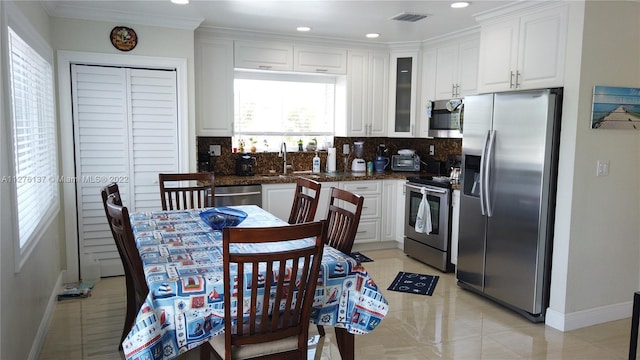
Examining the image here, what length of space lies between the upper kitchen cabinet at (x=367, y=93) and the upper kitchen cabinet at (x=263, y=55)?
2.52 feet

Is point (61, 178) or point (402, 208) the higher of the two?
point (61, 178)

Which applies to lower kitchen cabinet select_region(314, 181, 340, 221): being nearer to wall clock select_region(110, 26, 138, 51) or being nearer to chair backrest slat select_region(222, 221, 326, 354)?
wall clock select_region(110, 26, 138, 51)

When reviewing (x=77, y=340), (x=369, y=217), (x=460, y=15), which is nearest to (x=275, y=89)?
(x=369, y=217)

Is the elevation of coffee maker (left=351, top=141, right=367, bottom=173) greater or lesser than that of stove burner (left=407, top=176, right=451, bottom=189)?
greater

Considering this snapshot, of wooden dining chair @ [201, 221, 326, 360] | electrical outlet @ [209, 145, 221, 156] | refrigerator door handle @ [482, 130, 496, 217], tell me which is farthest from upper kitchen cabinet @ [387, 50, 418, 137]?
wooden dining chair @ [201, 221, 326, 360]

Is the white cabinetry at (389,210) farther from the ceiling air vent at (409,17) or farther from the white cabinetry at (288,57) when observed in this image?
the ceiling air vent at (409,17)

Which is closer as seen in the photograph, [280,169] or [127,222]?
[127,222]

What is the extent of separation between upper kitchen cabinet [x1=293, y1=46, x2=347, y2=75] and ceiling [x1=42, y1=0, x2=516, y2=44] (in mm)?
369

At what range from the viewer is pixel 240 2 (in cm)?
374

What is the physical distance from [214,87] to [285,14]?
1.14 meters

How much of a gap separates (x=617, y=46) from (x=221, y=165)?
380 centimetres

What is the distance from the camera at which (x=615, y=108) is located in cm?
331

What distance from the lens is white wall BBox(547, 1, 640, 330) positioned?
322 centimetres

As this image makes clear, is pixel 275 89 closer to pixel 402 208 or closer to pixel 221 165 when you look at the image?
pixel 221 165
